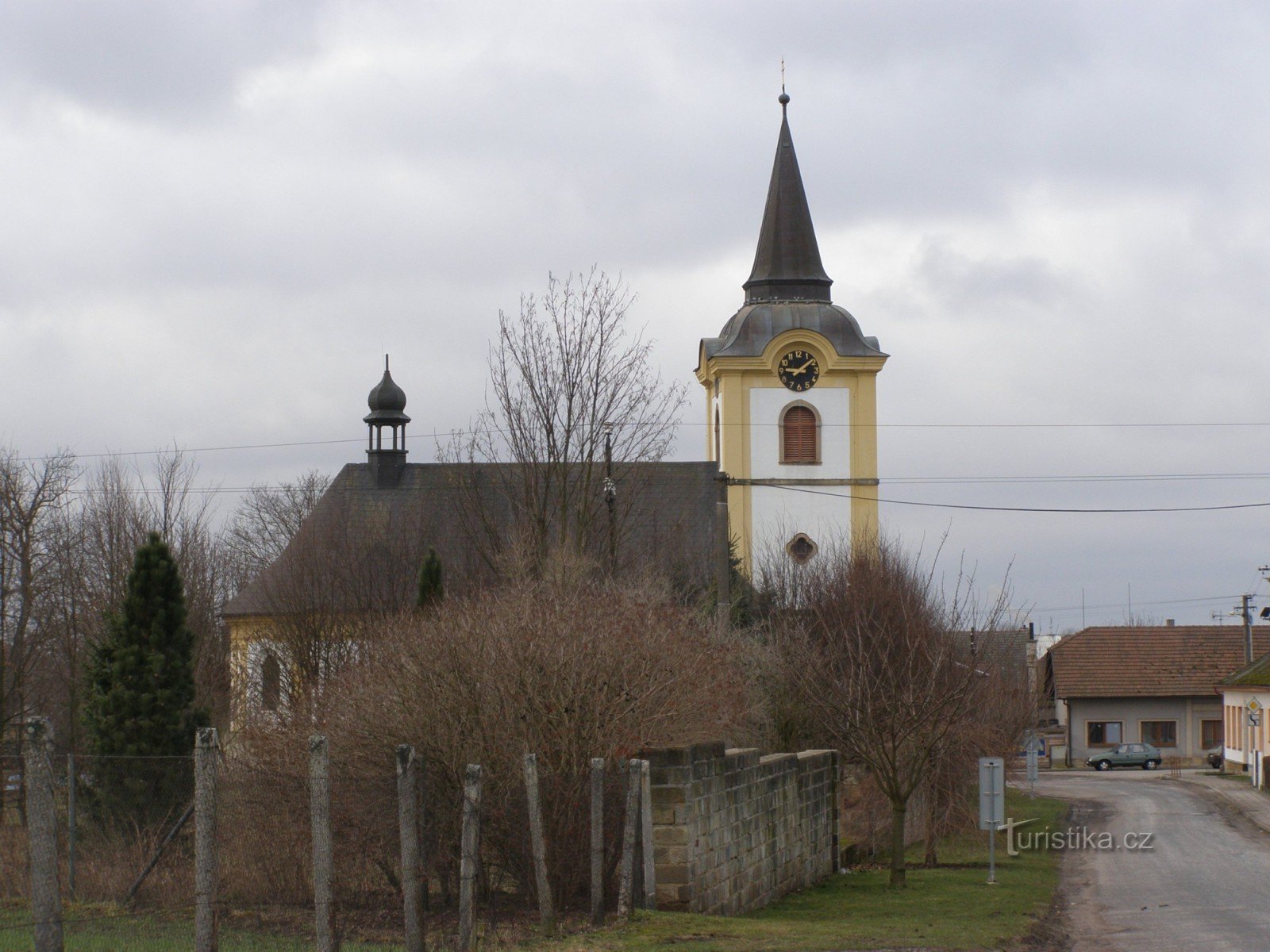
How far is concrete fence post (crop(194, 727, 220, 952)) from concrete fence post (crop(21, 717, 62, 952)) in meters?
1.09

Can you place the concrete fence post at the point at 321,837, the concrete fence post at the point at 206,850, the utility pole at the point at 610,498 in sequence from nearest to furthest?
Answer: 1. the concrete fence post at the point at 206,850
2. the concrete fence post at the point at 321,837
3. the utility pole at the point at 610,498

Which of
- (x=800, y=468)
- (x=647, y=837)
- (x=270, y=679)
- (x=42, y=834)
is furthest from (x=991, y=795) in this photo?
(x=800, y=468)

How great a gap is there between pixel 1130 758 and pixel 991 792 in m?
48.3

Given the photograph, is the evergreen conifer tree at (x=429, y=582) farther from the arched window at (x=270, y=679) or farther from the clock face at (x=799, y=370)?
the clock face at (x=799, y=370)

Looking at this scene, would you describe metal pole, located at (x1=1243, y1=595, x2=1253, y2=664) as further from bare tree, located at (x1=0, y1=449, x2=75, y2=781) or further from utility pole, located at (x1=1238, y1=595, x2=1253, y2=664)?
bare tree, located at (x1=0, y1=449, x2=75, y2=781)

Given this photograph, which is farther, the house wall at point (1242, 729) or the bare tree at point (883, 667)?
the house wall at point (1242, 729)

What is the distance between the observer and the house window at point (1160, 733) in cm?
6781

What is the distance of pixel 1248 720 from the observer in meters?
50.5

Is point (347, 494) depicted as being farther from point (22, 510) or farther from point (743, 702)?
point (743, 702)

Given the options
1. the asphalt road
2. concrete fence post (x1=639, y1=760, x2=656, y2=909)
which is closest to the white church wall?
Answer: the asphalt road

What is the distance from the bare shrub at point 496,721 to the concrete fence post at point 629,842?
0.64 meters

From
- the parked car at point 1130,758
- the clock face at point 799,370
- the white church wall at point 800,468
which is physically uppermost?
the clock face at point 799,370

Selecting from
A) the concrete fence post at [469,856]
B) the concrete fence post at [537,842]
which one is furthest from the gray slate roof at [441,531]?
the concrete fence post at [469,856]

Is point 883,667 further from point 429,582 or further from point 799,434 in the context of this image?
point 799,434
